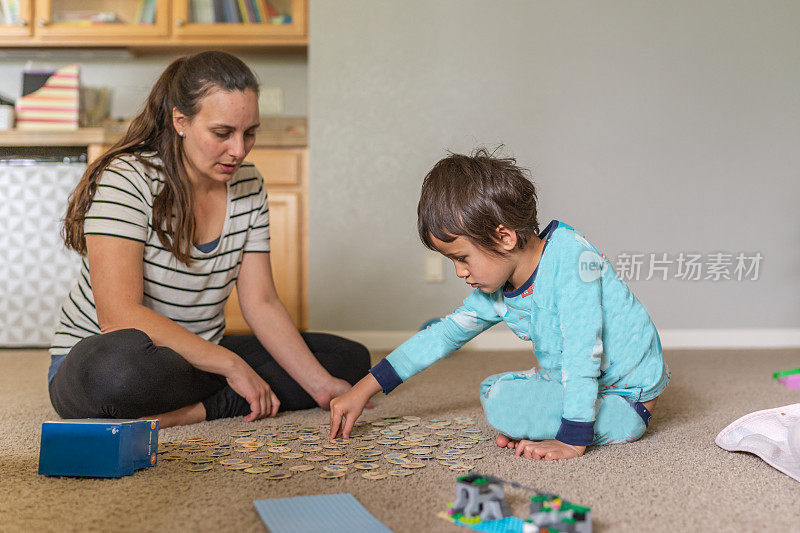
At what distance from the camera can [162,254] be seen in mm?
1459

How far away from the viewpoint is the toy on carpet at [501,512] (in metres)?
0.83

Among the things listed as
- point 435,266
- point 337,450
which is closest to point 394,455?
point 337,450

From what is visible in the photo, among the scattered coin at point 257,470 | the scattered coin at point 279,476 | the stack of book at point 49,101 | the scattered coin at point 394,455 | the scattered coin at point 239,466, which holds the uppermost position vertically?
the stack of book at point 49,101

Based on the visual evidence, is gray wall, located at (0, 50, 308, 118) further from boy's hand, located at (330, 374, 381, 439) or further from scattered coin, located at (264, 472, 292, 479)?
scattered coin, located at (264, 472, 292, 479)

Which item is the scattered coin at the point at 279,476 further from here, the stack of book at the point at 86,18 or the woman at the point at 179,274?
the stack of book at the point at 86,18

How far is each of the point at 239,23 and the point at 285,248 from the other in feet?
3.14

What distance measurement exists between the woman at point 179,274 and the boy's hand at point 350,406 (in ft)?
0.70

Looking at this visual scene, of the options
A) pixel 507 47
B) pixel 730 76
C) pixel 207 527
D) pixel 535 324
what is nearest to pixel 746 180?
pixel 730 76

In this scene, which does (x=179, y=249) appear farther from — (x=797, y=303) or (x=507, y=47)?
(x=797, y=303)

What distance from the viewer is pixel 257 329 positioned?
1.61m

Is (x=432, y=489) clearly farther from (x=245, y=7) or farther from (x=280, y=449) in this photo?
(x=245, y=7)

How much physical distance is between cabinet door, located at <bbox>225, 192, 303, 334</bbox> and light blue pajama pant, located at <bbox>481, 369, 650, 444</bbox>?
5.52 feet

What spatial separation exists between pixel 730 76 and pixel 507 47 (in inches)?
34.0

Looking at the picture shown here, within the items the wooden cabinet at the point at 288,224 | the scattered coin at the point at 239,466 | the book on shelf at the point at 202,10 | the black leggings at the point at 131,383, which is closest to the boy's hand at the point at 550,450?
the scattered coin at the point at 239,466
